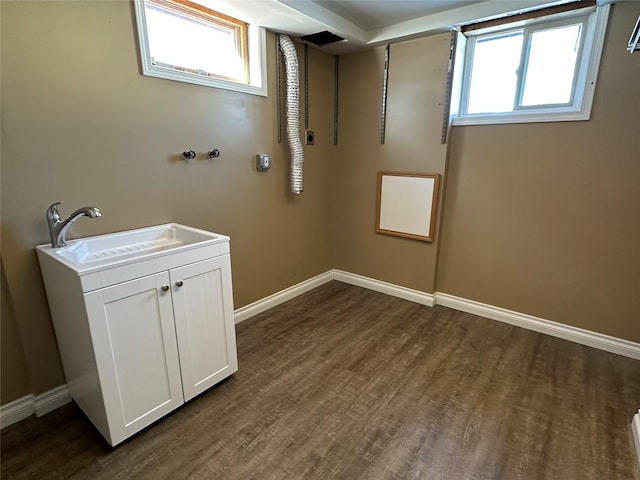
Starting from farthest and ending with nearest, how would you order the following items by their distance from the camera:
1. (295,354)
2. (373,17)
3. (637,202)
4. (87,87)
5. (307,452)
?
(373,17), (295,354), (637,202), (87,87), (307,452)

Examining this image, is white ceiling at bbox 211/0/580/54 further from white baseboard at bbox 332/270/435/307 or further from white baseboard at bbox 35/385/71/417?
white baseboard at bbox 35/385/71/417

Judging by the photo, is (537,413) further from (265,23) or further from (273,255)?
(265,23)

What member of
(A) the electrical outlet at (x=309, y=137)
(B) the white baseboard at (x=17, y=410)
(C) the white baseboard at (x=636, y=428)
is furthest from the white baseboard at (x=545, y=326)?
(B) the white baseboard at (x=17, y=410)

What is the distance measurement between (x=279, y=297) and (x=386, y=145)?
170 cm

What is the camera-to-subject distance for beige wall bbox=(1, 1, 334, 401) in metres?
1.51

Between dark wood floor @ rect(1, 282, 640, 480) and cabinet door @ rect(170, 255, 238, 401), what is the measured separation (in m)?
0.15

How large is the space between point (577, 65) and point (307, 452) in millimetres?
2870

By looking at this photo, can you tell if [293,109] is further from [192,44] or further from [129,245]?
[129,245]

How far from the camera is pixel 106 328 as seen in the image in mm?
1390

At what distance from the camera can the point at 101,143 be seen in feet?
5.77

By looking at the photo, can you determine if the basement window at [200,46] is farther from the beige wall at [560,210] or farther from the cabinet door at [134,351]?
the beige wall at [560,210]

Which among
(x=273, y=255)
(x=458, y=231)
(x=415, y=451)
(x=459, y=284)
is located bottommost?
(x=415, y=451)

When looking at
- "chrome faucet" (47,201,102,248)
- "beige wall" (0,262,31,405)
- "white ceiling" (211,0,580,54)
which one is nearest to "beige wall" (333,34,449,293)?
"white ceiling" (211,0,580,54)

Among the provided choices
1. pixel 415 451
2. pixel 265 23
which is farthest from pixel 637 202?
pixel 265 23
